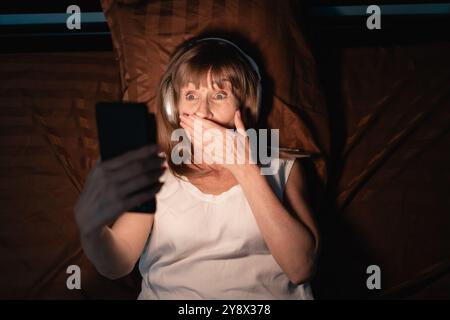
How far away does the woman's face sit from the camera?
926mm

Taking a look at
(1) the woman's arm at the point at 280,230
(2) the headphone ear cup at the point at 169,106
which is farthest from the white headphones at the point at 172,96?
(1) the woman's arm at the point at 280,230

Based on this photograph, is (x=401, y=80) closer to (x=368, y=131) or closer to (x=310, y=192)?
(x=368, y=131)

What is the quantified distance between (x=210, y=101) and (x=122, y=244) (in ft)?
1.30

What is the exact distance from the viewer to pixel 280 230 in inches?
32.8

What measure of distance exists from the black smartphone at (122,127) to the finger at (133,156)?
1cm

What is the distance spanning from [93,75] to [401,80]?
3.04ft

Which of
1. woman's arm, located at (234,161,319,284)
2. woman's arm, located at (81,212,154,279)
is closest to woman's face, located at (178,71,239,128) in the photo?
woman's arm, located at (234,161,319,284)

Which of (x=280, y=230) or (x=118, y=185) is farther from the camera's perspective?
(x=280, y=230)

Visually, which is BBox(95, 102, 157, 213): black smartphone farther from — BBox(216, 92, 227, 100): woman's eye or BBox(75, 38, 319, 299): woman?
BBox(216, 92, 227, 100): woman's eye

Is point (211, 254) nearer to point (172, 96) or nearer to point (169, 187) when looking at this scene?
point (169, 187)

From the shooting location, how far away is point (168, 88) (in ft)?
3.31

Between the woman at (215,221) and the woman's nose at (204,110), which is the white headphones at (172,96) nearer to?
the woman at (215,221)

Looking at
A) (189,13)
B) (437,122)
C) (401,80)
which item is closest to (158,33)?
(189,13)

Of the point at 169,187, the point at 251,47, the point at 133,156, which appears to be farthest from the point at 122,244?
the point at 251,47
